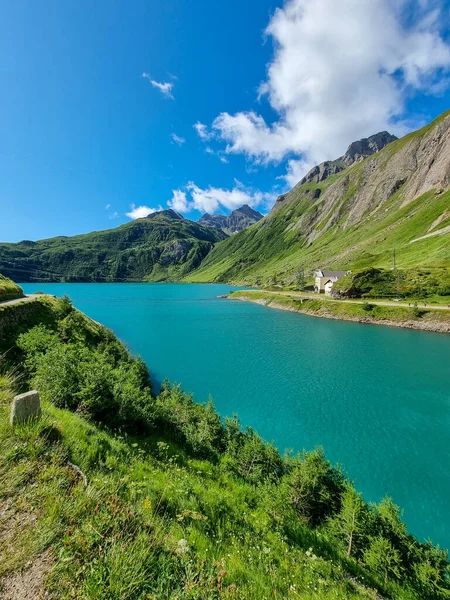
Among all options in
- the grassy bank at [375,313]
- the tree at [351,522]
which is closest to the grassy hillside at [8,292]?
the tree at [351,522]

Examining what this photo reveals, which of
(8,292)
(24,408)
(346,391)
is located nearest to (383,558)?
(24,408)

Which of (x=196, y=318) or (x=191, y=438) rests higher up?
(x=191, y=438)

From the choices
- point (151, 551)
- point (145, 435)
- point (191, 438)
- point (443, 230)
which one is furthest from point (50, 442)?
point (443, 230)

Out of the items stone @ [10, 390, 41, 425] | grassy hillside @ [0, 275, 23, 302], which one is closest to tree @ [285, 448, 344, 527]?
stone @ [10, 390, 41, 425]

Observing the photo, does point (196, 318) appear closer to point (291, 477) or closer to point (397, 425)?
point (397, 425)

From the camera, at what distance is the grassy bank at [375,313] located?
67.3m

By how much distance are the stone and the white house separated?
117878mm

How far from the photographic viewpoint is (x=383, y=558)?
9828 millimetres

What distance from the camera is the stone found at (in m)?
7.02

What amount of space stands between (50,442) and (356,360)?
163 feet

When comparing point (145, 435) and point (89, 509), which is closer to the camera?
point (89, 509)

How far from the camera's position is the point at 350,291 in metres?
97.6

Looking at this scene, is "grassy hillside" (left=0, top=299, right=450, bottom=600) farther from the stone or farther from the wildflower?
Answer: the stone

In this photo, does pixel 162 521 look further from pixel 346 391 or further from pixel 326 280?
pixel 326 280
